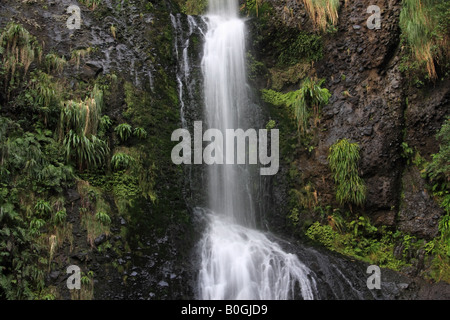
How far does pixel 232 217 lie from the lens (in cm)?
932

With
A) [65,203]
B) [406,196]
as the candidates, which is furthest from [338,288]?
[65,203]

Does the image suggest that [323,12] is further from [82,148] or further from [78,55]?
[82,148]

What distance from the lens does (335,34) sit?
10.8 metres

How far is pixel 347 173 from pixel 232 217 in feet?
10.2

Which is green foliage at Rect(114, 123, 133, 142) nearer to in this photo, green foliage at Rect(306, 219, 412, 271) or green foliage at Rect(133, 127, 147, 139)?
green foliage at Rect(133, 127, 147, 139)

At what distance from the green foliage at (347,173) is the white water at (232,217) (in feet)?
7.34

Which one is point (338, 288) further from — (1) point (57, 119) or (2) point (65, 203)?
(1) point (57, 119)

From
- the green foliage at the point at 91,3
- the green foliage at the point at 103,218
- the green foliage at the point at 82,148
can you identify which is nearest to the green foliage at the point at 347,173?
the green foliage at the point at 103,218

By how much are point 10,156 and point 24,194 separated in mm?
808

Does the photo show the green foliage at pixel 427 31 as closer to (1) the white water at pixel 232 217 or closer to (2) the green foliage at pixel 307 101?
(2) the green foliage at pixel 307 101

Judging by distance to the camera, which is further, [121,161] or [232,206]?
[232,206]

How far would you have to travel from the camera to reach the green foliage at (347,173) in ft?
29.7

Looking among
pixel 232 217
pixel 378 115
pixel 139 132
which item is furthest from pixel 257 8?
pixel 232 217

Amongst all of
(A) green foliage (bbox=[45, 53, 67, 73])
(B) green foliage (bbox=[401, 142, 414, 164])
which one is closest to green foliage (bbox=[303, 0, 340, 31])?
(B) green foliage (bbox=[401, 142, 414, 164])
